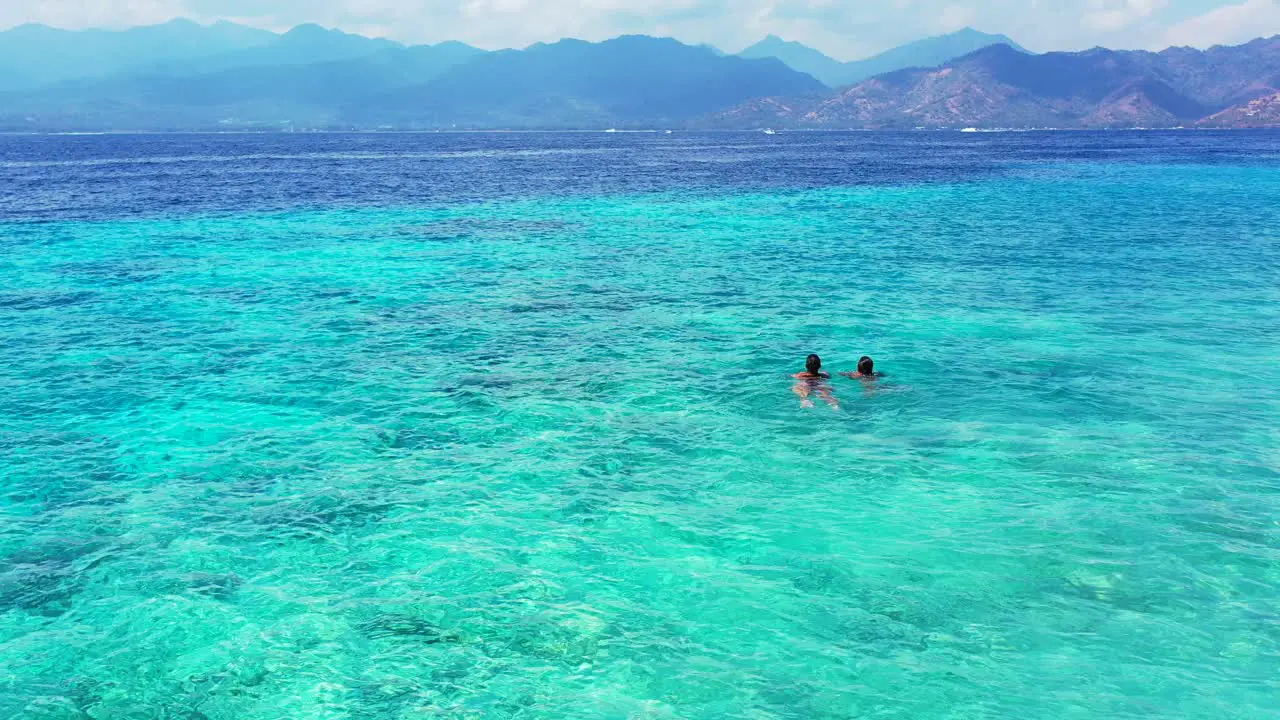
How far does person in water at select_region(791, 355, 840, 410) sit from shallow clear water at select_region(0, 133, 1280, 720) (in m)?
0.67

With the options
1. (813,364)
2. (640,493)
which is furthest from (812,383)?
(640,493)

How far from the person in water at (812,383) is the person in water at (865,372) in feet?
2.44

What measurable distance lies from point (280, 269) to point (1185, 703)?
42077mm

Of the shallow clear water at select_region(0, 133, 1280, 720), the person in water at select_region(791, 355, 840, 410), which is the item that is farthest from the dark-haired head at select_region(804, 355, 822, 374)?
the shallow clear water at select_region(0, 133, 1280, 720)

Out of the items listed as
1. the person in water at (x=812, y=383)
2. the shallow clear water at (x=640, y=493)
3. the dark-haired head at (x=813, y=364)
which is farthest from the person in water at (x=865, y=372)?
the dark-haired head at (x=813, y=364)

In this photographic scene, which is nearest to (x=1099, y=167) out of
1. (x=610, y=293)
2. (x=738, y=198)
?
(x=738, y=198)

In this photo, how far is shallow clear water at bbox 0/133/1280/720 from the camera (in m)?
12.2

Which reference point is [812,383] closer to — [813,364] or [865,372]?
[813,364]

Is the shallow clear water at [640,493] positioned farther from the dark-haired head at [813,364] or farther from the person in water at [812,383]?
the dark-haired head at [813,364]

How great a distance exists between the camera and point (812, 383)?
77.7 feet

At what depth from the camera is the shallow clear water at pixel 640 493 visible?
12.2 metres

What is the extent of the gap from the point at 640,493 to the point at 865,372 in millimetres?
8951

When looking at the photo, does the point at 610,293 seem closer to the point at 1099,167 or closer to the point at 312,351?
the point at 312,351

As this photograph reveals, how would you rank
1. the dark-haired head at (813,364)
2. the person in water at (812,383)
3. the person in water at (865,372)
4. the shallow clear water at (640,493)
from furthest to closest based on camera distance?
the person in water at (865,372), the dark-haired head at (813,364), the person in water at (812,383), the shallow clear water at (640,493)
